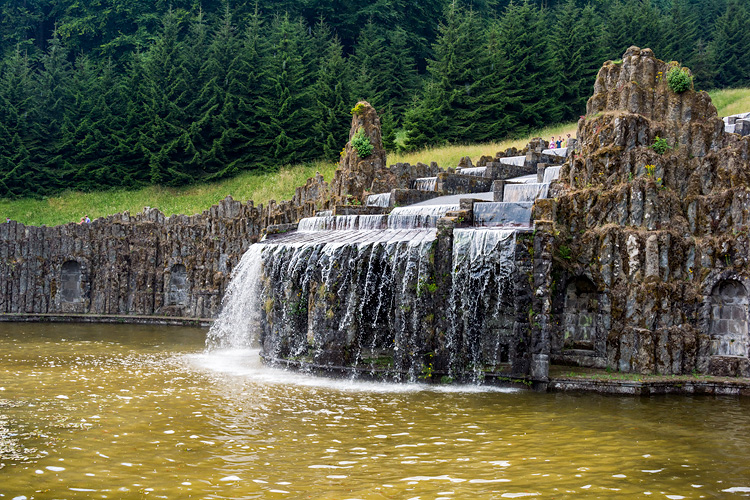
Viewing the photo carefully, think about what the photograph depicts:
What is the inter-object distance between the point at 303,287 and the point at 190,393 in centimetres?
500

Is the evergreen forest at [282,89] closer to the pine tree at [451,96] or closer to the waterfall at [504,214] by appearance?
the pine tree at [451,96]

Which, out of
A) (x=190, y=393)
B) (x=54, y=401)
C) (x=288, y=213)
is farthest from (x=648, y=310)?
(x=288, y=213)

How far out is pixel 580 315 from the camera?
63.5 feet

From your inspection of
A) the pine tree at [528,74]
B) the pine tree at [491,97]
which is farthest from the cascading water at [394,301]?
the pine tree at [528,74]

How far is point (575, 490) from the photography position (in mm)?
9570

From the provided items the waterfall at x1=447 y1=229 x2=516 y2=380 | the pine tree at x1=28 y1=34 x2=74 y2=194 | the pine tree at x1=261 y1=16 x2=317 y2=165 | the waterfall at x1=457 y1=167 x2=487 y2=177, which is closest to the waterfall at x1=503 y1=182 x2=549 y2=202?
the waterfall at x1=447 y1=229 x2=516 y2=380

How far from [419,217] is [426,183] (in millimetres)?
8587

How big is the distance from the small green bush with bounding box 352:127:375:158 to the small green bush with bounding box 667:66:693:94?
41.0 feet

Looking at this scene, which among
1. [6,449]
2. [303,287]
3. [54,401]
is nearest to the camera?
[6,449]

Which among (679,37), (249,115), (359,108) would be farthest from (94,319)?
(679,37)

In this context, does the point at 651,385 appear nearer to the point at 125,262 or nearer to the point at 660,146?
the point at 660,146

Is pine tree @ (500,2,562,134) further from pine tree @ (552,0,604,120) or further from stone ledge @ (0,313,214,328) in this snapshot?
stone ledge @ (0,313,214,328)

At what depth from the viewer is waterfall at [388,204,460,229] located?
68.8 ft

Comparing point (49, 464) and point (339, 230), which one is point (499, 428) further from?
point (339, 230)
